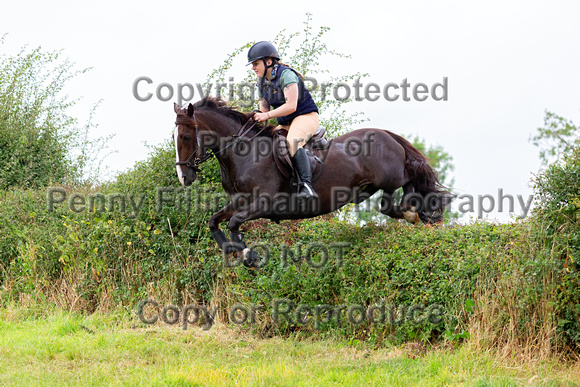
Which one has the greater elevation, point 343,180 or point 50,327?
point 343,180

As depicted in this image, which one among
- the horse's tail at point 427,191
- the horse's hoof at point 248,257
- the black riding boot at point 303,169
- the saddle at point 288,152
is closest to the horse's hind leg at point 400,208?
the horse's tail at point 427,191

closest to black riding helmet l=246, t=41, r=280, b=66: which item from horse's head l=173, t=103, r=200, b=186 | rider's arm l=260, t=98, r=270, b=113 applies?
rider's arm l=260, t=98, r=270, b=113

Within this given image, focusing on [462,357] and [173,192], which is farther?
[173,192]

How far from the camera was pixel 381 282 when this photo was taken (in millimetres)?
7203

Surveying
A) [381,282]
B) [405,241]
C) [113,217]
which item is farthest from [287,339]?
[113,217]

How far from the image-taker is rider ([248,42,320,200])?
7.40m

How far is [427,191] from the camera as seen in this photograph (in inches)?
353

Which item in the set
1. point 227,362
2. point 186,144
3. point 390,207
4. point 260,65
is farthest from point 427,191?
point 227,362

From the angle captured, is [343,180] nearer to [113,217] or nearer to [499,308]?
[499,308]

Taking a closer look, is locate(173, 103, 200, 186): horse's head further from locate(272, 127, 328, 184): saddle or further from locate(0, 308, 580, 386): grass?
locate(0, 308, 580, 386): grass

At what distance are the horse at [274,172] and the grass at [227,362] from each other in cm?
123

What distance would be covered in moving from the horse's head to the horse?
12mm

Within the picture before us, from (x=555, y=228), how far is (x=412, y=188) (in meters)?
3.16

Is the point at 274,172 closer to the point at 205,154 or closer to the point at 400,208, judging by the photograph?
the point at 205,154
